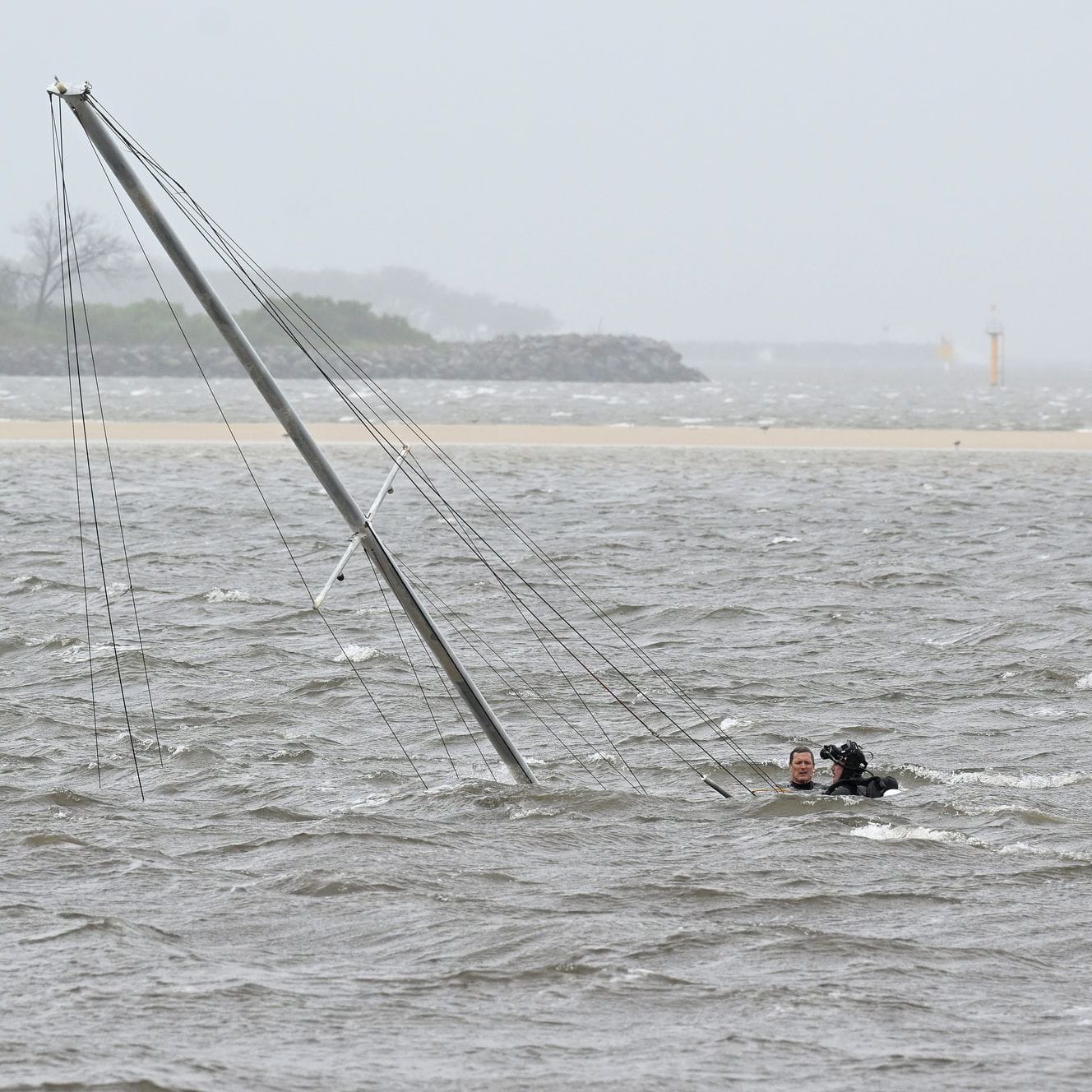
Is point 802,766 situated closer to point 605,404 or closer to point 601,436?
point 601,436

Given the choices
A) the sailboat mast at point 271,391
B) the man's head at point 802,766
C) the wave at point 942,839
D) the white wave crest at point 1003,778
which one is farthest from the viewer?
the white wave crest at point 1003,778

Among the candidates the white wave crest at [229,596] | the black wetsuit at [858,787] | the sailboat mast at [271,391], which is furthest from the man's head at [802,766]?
the white wave crest at [229,596]

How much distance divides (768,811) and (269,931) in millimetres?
5320

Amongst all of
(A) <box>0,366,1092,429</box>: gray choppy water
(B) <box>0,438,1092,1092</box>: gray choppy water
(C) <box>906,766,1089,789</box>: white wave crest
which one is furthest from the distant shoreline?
(C) <box>906,766,1089,789</box>: white wave crest

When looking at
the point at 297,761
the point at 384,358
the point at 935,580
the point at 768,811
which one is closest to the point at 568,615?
the point at 935,580

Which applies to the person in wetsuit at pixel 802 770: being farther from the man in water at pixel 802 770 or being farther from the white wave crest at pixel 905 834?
the white wave crest at pixel 905 834

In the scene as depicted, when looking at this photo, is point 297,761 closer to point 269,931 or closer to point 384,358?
point 269,931

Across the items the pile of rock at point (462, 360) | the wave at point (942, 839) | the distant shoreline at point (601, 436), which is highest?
the pile of rock at point (462, 360)

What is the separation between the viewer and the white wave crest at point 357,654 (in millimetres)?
23578

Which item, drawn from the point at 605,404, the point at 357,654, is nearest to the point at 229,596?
the point at 357,654

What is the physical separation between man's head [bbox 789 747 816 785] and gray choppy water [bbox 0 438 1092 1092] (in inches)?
13.0

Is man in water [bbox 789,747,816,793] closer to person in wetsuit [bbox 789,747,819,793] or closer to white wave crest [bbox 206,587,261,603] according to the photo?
person in wetsuit [bbox 789,747,819,793]

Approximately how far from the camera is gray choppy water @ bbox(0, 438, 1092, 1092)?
1057 cm

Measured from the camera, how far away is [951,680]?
2230cm
